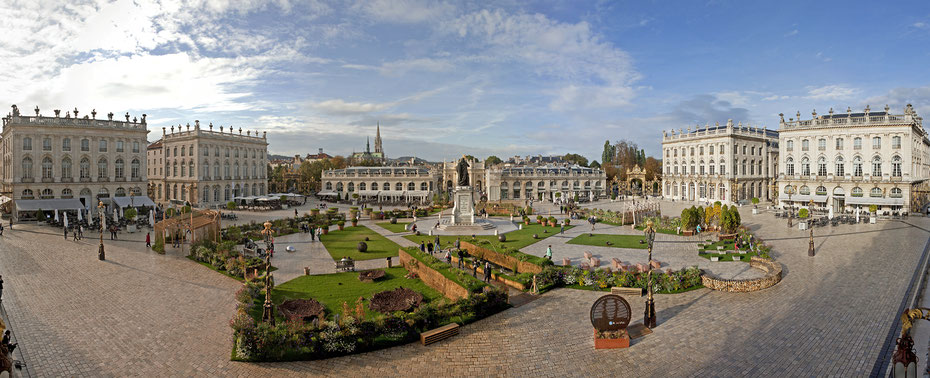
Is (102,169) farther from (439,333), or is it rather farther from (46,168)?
(439,333)

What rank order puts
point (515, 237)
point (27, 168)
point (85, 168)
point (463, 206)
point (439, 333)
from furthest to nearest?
point (85, 168), point (27, 168), point (463, 206), point (515, 237), point (439, 333)

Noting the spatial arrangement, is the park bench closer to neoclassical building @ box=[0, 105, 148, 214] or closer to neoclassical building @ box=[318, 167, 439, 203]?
neoclassical building @ box=[0, 105, 148, 214]

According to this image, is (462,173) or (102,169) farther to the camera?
(102,169)

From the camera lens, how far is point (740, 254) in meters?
25.9

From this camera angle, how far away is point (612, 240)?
32156mm

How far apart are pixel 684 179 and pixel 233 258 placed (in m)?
69.1

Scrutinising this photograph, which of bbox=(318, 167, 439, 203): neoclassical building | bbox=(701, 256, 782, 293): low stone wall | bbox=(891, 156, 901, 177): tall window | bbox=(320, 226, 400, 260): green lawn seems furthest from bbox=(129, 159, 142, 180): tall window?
bbox=(891, 156, 901, 177): tall window

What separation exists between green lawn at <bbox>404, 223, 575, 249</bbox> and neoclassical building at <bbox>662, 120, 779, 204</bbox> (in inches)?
1463

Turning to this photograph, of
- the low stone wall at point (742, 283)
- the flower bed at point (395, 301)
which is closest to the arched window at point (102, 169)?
the flower bed at point (395, 301)

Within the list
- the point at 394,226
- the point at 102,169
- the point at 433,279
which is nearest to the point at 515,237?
the point at 394,226

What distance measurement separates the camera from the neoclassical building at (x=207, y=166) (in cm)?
6188

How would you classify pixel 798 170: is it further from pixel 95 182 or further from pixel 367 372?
pixel 95 182

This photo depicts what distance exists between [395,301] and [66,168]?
52088 millimetres

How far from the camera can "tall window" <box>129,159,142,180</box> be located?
170 feet
